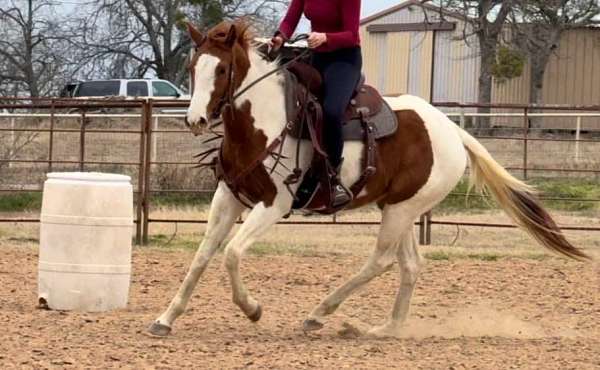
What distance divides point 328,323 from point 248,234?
1.39 metres

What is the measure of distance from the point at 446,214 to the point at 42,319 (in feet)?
32.8

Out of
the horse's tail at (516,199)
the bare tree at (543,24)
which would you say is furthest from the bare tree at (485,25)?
the horse's tail at (516,199)

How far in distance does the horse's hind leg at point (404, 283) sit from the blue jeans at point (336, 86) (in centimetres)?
93

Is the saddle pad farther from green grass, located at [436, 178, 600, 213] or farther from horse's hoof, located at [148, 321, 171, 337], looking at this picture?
green grass, located at [436, 178, 600, 213]

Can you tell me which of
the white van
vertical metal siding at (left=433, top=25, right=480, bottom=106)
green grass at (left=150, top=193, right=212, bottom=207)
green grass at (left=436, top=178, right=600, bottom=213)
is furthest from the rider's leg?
vertical metal siding at (left=433, top=25, right=480, bottom=106)

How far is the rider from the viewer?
23.9 ft

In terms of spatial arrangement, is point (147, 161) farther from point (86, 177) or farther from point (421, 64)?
point (421, 64)

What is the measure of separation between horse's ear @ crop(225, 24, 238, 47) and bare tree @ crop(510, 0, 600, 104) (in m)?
26.6

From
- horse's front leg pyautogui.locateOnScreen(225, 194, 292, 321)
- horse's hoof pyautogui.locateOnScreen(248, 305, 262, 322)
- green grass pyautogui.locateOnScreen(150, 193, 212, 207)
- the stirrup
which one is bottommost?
horse's hoof pyautogui.locateOnScreen(248, 305, 262, 322)

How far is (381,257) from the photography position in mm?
7758

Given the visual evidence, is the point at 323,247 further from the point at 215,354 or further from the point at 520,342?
the point at 215,354

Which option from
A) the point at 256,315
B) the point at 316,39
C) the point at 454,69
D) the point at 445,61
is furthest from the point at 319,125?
the point at 445,61

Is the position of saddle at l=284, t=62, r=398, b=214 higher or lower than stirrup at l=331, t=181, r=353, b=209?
higher

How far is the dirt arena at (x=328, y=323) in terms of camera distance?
630 cm
